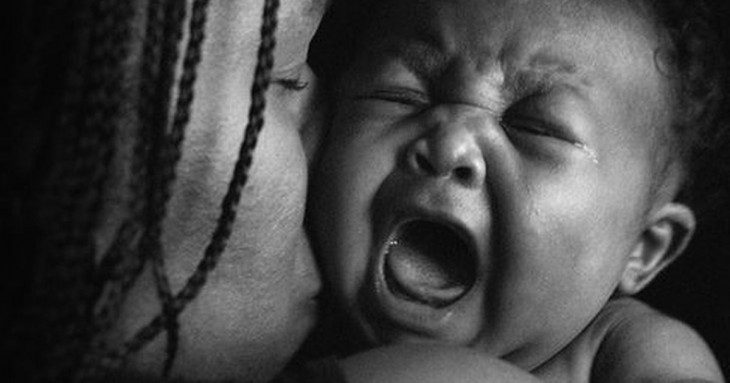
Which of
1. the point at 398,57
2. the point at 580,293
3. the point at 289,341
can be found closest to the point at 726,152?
the point at 580,293

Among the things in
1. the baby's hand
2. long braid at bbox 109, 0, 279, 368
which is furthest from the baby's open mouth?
long braid at bbox 109, 0, 279, 368

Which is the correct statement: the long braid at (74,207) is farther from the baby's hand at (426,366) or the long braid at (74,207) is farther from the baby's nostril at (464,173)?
the baby's nostril at (464,173)

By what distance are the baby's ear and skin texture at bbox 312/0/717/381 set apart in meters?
0.10

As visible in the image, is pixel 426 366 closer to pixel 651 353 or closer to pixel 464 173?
pixel 464 173

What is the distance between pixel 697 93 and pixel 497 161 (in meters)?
0.31

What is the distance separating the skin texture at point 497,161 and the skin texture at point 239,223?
8 cm

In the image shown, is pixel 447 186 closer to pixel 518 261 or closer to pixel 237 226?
pixel 518 261

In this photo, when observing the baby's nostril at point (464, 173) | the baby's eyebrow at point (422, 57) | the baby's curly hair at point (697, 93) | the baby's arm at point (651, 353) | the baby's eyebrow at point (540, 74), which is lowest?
the baby's arm at point (651, 353)

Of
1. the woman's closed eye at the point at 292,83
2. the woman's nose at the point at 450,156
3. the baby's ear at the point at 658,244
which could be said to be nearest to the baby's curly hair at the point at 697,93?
the baby's ear at the point at 658,244

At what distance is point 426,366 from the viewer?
0.73 meters

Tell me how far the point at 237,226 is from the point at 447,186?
217 millimetres

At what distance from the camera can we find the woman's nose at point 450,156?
0.90 m

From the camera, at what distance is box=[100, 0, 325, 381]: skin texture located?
72cm

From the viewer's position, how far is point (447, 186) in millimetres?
903
